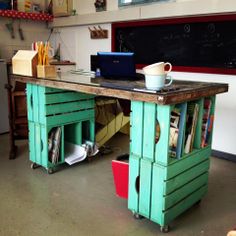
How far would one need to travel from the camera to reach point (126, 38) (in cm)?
418

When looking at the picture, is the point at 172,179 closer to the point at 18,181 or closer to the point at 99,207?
the point at 99,207

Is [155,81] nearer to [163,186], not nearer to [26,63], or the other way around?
[163,186]

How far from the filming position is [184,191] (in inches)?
82.5

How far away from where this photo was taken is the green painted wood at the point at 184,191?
1.94 meters

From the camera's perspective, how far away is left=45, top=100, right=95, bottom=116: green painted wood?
2.80 metres

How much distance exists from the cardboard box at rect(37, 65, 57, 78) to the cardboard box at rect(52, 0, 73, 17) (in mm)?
2423

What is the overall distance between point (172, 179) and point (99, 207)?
73 centimetres

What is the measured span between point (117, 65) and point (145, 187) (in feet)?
3.21

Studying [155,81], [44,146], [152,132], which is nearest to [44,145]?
[44,146]

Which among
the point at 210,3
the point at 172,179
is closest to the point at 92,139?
the point at 172,179

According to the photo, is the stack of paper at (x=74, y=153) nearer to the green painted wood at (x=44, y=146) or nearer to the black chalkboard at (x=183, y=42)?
the green painted wood at (x=44, y=146)

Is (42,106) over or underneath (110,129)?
over

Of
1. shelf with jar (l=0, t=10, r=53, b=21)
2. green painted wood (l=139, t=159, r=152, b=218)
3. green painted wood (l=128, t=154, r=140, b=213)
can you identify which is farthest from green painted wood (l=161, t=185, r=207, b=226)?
shelf with jar (l=0, t=10, r=53, b=21)

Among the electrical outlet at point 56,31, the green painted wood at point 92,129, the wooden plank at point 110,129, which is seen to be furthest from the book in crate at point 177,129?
the electrical outlet at point 56,31
